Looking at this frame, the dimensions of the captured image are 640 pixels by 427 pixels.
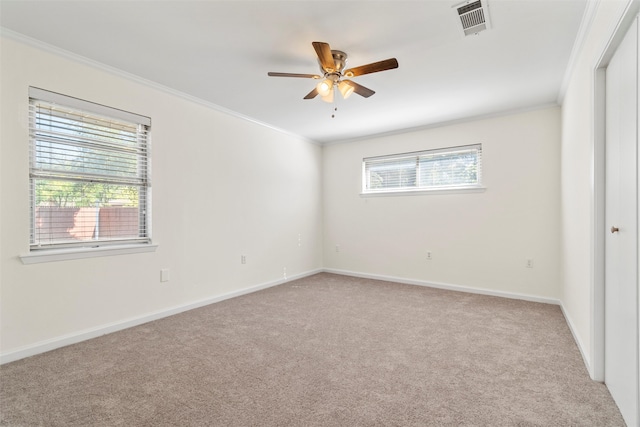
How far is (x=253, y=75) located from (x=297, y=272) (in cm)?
325

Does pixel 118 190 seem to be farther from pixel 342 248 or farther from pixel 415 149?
pixel 415 149

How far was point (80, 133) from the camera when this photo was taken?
8.93 ft

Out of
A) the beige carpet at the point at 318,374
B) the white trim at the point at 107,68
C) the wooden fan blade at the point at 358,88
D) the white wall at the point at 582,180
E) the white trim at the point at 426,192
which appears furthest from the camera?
the white trim at the point at 426,192

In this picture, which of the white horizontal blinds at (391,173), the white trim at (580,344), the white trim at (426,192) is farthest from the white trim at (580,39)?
the white trim at (580,344)

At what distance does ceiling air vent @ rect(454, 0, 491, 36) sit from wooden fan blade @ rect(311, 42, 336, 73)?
87 cm

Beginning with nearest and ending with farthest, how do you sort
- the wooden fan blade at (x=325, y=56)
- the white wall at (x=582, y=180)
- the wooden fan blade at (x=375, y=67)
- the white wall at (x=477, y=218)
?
the white wall at (x=582, y=180) < the wooden fan blade at (x=325, y=56) < the wooden fan blade at (x=375, y=67) < the white wall at (x=477, y=218)

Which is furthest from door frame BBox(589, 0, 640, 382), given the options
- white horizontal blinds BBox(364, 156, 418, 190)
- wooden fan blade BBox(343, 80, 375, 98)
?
white horizontal blinds BBox(364, 156, 418, 190)

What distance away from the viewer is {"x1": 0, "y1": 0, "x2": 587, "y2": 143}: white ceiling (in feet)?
6.56

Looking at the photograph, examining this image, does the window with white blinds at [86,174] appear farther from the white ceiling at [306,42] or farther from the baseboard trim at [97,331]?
the baseboard trim at [97,331]

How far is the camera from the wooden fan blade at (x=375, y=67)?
86.0 inches

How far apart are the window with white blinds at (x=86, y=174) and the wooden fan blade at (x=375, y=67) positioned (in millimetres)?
2216

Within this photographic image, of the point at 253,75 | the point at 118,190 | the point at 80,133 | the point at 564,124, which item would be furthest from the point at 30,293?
the point at 564,124

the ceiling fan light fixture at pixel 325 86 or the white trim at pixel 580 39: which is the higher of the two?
the white trim at pixel 580 39

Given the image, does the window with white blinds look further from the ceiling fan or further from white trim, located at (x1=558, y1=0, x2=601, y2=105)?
white trim, located at (x1=558, y1=0, x2=601, y2=105)
